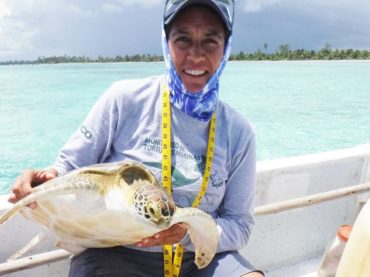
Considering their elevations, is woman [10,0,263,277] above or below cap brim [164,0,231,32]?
below

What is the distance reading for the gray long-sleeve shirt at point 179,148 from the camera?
48.0 inches

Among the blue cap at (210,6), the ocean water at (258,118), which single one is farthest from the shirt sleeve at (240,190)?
the ocean water at (258,118)

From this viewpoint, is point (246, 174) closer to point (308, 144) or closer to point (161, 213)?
point (161, 213)

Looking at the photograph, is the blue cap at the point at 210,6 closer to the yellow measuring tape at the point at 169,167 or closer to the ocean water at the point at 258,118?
the yellow measuring tape at the point at 169,167

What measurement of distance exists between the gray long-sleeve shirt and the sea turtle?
165mm

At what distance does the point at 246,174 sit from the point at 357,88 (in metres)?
18.8

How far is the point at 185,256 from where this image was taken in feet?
4.33

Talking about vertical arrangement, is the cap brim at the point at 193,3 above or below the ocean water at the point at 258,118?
above

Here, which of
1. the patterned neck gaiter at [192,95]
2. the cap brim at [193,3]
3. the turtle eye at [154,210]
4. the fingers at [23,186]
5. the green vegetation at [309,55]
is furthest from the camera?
the green vegetation at [309,55]

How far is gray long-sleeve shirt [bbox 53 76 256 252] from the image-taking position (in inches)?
48.0

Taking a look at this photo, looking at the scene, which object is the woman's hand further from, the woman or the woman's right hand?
the woman's right hand

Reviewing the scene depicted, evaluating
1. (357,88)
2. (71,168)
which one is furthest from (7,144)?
(357,88)

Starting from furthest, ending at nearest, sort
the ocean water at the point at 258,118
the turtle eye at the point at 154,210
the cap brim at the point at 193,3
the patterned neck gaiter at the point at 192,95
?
1. the ocean water at the point at 258,118
2. the patterned neck gaiter at the point at 192,95
3. the cap brim at the point at 193,3
4. the turtle eye at the point at 154,210

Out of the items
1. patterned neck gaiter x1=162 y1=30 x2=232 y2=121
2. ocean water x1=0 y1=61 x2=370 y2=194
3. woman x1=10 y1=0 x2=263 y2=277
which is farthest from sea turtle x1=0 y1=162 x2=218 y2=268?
ocean water x1=0 y1=61 x2=370 y2=194
